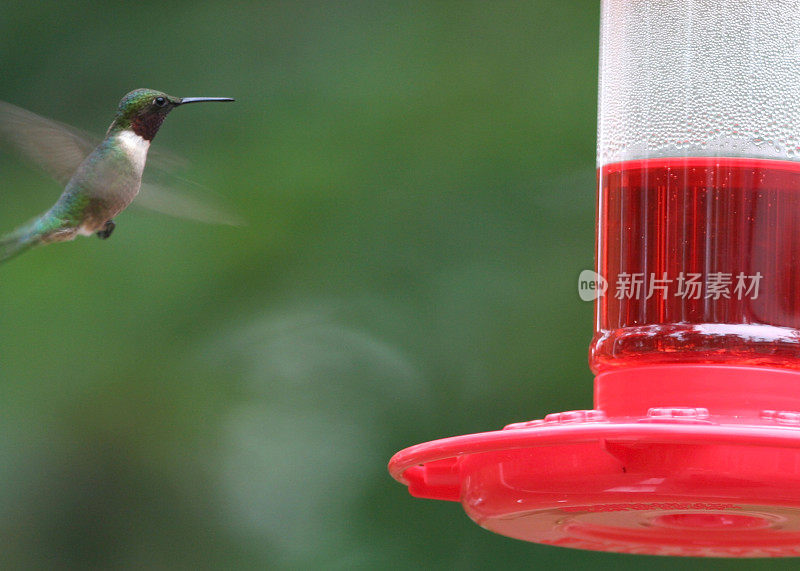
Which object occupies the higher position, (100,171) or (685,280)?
(100,171)

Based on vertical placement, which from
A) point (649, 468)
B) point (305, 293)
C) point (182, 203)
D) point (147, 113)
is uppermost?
point (147, 113)

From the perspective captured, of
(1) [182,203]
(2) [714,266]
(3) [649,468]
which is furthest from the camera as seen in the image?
(1) [182,203]

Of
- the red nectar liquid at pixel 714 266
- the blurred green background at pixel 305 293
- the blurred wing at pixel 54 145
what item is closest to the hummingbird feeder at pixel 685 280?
the red nectar liquid at pixel 714 266

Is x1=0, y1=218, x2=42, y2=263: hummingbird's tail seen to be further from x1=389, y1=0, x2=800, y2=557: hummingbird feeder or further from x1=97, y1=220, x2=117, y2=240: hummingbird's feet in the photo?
x1=389, y1=0, x2=800, y2=557: hummingbird feeder

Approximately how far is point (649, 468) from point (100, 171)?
6.00 ft

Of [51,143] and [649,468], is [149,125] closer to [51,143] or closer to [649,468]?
[51,143]

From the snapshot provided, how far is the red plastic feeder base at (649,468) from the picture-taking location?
190 centimetres

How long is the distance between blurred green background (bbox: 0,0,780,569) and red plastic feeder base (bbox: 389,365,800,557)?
8.58 feet

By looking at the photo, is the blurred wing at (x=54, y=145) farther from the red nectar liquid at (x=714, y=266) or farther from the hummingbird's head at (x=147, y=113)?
the red nectar liquid at (x=714, y=266)

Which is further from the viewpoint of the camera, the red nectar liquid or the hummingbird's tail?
the hummingbird's tail

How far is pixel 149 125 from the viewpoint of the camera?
3.28 m

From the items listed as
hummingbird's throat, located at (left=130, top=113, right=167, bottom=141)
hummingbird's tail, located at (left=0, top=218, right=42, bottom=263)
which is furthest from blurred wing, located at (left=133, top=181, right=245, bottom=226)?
hummingbird's tail, located at (left=0, top=218, right=42, bottom=263)

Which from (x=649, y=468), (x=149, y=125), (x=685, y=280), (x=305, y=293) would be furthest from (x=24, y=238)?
(x=305, y=293)

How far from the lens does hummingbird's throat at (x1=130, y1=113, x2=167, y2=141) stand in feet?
10.8
